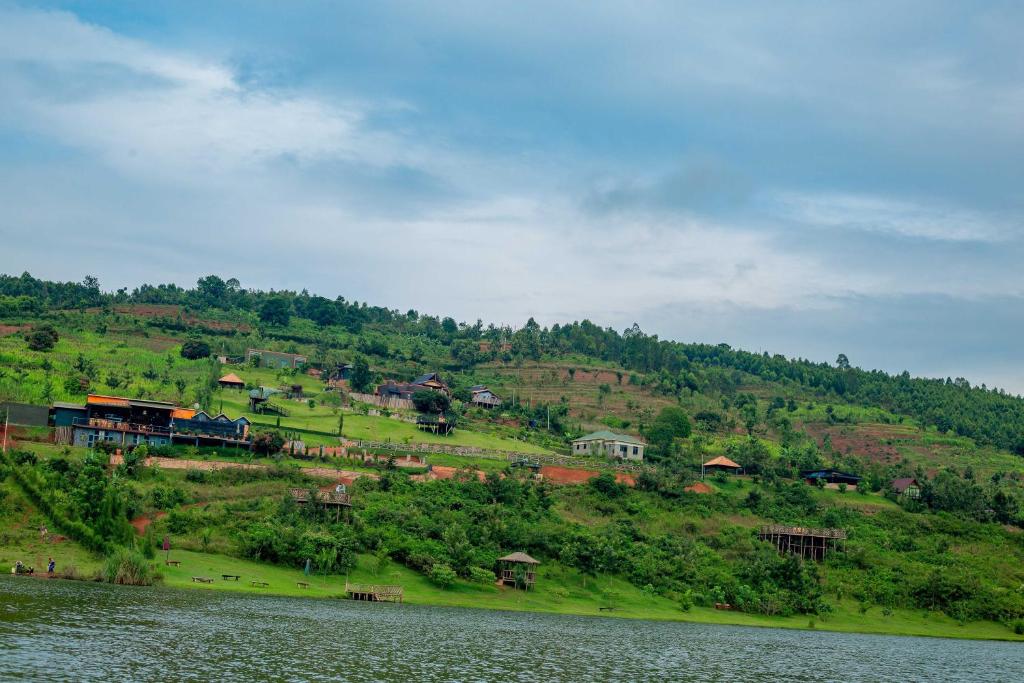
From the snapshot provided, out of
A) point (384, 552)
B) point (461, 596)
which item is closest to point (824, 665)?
point (461, 596)

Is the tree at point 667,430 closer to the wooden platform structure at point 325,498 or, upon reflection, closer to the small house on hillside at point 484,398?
the small house on hillside at point 484,398

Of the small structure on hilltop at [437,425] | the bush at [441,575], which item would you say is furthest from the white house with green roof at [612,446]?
the bush at [441,575]

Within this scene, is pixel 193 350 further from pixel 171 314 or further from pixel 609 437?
pixel 609 437

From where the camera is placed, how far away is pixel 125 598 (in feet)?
157

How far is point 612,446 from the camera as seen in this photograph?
4237 inches

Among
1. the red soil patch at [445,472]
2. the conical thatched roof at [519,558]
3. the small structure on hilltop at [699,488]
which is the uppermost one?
the small structure on hilltop at [699,488]

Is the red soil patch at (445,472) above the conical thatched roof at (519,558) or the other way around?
above

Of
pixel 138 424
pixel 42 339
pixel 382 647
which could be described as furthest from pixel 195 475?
pixel 42 339

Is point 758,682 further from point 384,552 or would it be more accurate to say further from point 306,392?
point 306,392

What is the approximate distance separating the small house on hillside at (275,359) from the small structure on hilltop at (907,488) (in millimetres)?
72582

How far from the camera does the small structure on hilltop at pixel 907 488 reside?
101500mm

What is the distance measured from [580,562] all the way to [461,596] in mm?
10541

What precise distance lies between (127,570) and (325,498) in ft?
63.5

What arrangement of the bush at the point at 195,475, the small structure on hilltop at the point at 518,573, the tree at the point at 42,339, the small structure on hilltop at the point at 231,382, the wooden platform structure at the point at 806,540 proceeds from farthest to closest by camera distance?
1. the small structure on hilltop at the point at 231,382
2. the tree at the point at 42,339
3. the wooden platform structure at the point at 806,540
4. the bush at the point at 195,475
5. the small structure on hilltop at the point at 518,573
